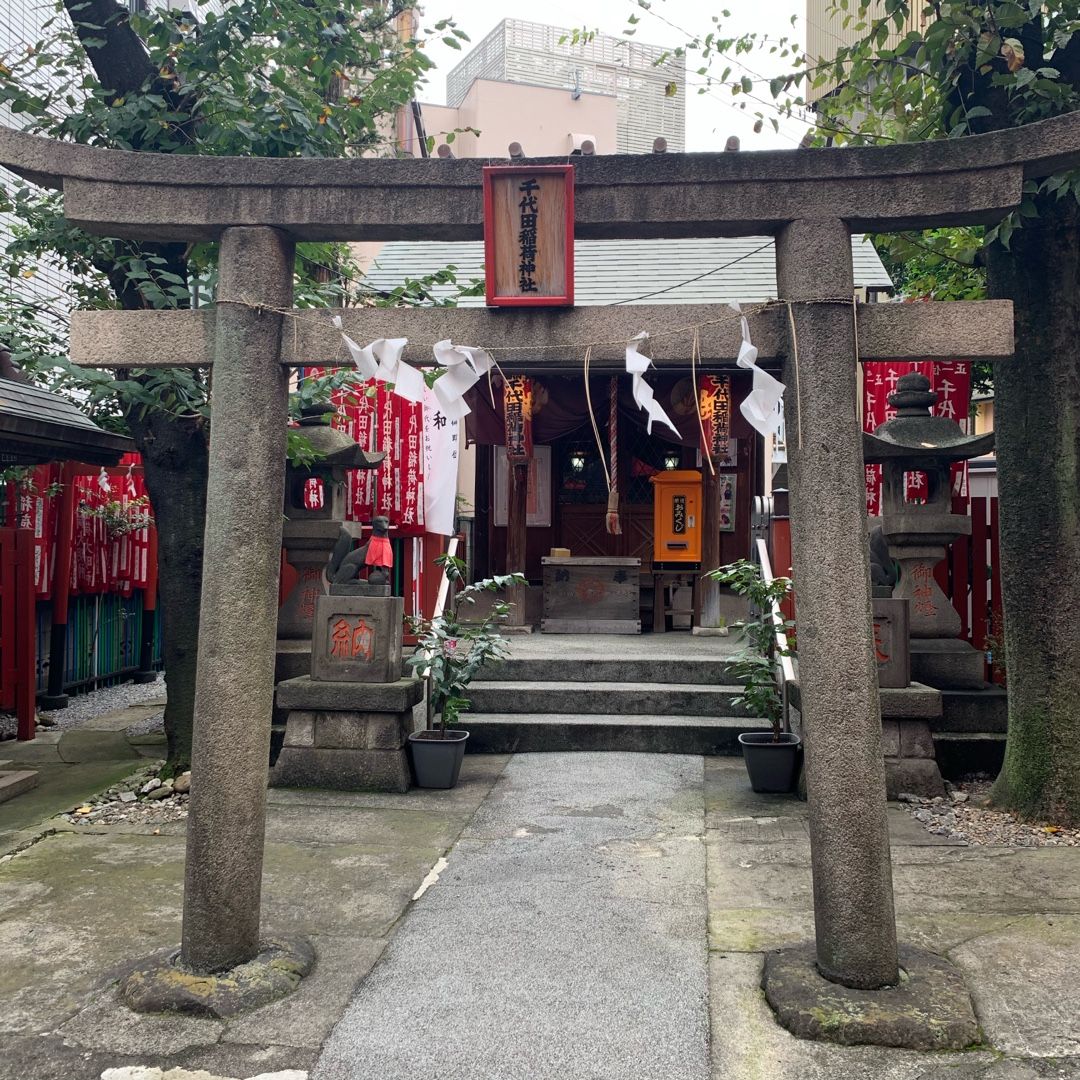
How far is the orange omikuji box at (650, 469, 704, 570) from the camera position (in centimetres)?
1397

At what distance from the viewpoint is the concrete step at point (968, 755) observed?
8133mm

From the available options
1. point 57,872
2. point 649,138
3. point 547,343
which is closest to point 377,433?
point 57,872

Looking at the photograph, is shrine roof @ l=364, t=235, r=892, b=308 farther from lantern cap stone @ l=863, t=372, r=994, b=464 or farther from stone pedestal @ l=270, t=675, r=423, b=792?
stone pedestal @ l=270, t=675, r=423, b=792

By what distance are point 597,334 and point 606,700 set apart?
5765 mm

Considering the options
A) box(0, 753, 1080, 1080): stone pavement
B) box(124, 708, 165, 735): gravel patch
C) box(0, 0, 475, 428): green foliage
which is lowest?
box(0, 753, 1080, 1080): stone pavement

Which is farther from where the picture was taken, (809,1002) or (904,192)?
(904,192)

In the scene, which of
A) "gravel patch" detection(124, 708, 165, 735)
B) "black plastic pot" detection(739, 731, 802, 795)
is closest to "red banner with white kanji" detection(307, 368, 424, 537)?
"gravel patch" detection(124, 708, 165, 735)

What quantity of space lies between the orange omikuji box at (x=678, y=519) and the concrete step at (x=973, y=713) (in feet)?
19.1

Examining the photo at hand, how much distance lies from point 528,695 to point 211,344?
589 cm

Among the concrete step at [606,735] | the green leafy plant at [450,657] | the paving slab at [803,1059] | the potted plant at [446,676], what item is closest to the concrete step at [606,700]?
the concrete step at [606,735]

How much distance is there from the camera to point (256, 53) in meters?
7.65

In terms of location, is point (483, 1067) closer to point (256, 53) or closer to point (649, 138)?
point (256, 53)

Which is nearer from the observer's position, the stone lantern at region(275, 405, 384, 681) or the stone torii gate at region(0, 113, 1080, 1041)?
the stone torii gate at region(0, 113, 1080, 1041)

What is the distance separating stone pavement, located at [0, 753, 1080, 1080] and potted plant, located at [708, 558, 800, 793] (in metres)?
0.25
